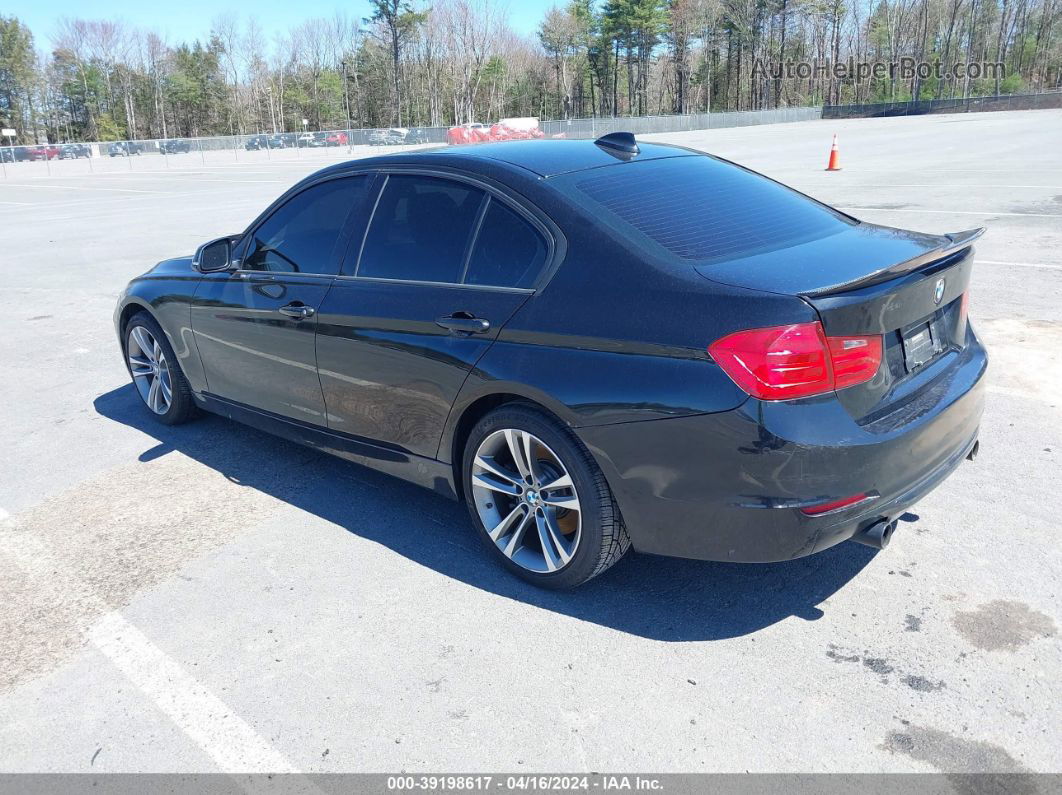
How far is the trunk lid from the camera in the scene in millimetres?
2750

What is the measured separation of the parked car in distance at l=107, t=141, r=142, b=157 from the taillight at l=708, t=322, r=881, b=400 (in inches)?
2193

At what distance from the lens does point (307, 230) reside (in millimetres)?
4277

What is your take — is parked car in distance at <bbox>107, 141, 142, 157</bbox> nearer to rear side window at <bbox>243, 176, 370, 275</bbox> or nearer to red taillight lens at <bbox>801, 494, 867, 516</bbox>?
rear side window at <bbox>243, 176, 370, 275</bbox>

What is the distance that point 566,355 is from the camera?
9.93 feet

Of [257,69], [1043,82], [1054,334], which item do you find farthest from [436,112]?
[1054,334]

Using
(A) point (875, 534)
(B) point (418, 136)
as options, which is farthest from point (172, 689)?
(B) point (418, 136)

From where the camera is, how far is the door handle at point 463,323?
3.28m

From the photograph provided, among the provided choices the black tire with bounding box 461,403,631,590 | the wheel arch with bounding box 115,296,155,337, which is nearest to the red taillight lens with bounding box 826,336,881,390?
the black tire with bounding box 461,403,631,590

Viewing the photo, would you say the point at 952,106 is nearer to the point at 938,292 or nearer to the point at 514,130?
the point at 514,130

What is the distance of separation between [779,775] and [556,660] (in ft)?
2.80

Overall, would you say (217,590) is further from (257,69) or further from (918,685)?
(257,69)

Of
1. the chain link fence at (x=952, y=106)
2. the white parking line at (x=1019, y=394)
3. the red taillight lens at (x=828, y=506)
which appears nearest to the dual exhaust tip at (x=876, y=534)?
the red taillight lens at (x=828, y=506)

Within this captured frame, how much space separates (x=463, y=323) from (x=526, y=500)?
0.75m

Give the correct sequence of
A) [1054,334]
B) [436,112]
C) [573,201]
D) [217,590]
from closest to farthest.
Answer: [573,201] < [217,590] < [1054,334] < [436,112]
